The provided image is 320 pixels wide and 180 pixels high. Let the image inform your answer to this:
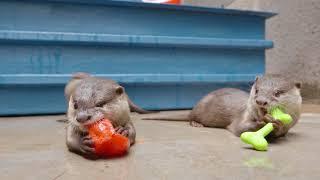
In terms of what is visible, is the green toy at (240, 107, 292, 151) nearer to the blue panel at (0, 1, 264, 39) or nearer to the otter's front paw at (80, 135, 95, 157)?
the otter's front paw at (80, 135, 95, 157)

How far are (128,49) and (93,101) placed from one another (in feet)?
8.52

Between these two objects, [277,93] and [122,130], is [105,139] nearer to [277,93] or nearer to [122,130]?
[122,130]

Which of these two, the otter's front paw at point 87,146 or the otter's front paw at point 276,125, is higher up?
the otter's front paw at point 87,146

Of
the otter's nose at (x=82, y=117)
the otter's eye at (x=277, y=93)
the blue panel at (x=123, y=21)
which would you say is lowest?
the otter's eye at (x=277, y=93)

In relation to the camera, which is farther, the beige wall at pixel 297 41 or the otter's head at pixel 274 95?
the beige wall at pixel 297 41

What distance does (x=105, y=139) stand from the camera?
196 centimetres

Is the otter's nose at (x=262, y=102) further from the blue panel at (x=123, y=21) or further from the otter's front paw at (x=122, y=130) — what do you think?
the blue panel at (x=123, y=21)

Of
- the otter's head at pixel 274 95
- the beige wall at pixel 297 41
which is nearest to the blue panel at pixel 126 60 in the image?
the beige wall at pixel 297 41

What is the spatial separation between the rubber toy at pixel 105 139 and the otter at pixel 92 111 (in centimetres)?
3

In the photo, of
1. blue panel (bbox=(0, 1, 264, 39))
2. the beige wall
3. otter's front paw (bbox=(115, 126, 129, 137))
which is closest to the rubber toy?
otter's front paw (bbox=(115, 126, 129, 137))

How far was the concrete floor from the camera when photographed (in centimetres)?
170

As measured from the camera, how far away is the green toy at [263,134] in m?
2.29

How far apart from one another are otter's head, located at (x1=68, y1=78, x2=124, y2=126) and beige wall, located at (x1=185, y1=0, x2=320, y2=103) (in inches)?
167

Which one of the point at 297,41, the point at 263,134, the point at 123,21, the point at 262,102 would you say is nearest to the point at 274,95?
the point at 262,102
